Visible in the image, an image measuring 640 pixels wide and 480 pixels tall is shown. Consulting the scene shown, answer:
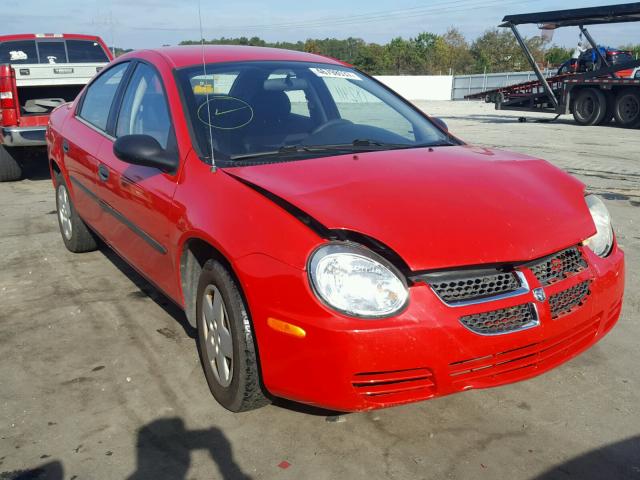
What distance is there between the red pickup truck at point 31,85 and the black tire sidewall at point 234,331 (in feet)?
20.3

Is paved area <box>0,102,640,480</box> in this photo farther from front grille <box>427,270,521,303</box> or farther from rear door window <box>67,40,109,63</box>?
rear door window <box>67,40,109,63</box>

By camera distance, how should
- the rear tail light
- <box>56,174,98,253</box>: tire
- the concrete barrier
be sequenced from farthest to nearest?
1. the concrete barrier
2. the rear tail light
3. <box>56,174,98,253</box>: tire

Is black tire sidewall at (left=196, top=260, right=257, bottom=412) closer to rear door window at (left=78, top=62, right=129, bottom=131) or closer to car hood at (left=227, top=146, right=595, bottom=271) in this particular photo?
car hood at (left=227, top=146, right=595, bottom=271)

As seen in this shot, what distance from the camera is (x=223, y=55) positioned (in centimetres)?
361

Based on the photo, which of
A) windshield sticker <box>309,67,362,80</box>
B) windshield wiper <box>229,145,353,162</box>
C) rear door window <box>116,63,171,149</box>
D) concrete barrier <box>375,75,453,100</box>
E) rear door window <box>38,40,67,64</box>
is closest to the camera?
windshield wiper <box>229,145,353,162</box>

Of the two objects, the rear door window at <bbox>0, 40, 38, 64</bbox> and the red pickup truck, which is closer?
the red pickup truck

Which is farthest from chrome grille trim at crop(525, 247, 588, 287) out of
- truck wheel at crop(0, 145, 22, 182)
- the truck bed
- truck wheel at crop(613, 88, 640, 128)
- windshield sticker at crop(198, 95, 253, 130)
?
truck wheel at crop(613, 88, 640, 128)

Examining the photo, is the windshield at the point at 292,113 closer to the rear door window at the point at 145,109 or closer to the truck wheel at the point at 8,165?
the rear door window at the point at 145,109

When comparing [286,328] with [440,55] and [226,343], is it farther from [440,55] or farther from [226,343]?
[440,55]

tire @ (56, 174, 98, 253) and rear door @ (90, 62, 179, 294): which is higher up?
rear door @ (90, 62, 179, 294)

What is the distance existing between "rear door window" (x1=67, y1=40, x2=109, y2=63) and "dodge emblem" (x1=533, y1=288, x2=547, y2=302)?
9.83 metres

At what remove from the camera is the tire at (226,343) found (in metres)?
2.46

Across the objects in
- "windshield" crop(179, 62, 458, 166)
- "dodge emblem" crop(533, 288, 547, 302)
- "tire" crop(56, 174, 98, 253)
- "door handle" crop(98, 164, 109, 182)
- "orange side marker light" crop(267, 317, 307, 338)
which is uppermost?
"windshield" crop(179, 62, 458, 166)

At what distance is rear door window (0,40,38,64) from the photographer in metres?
9.55
